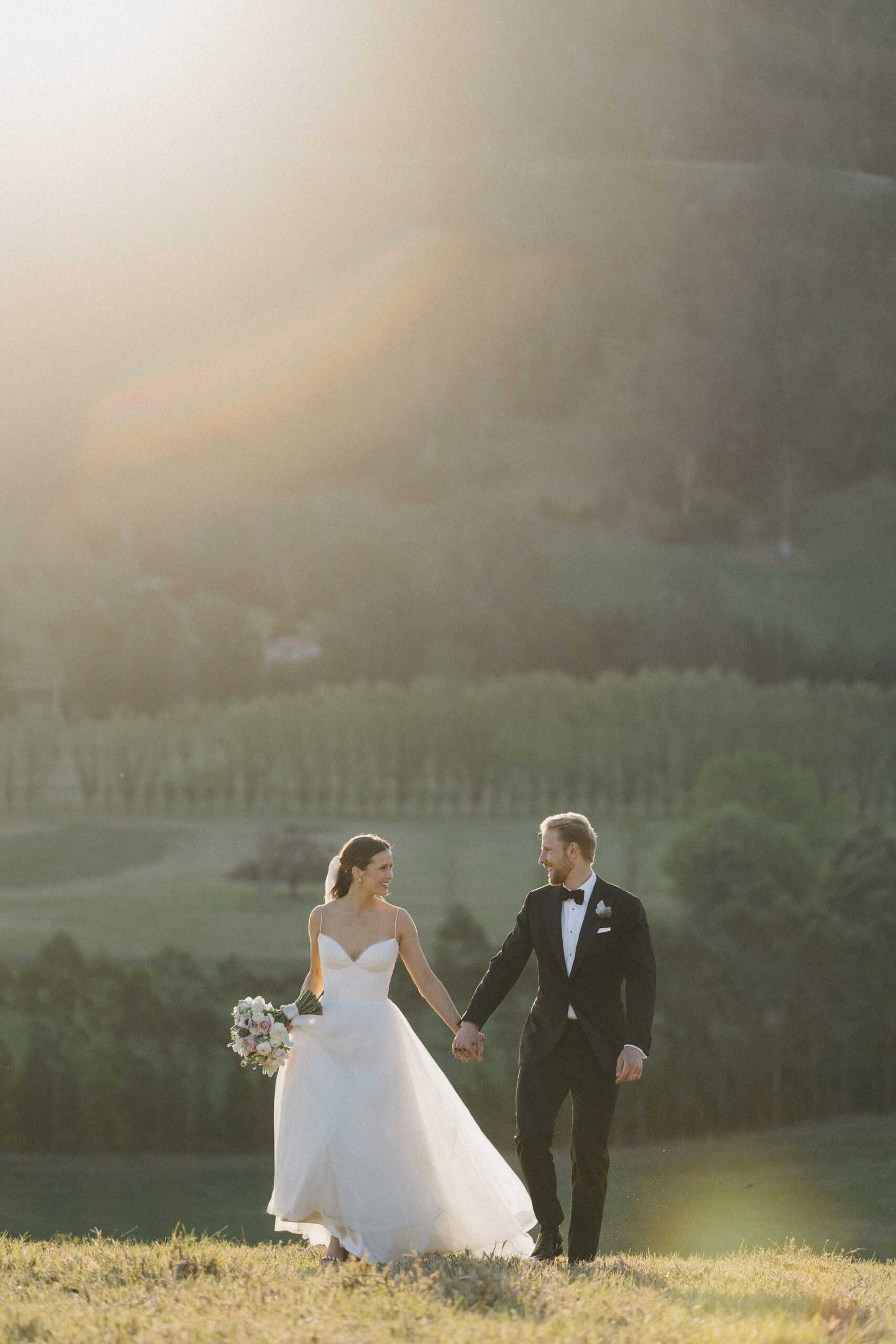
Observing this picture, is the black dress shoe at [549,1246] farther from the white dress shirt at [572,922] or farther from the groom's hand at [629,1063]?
the white dress shirt at [572,922]

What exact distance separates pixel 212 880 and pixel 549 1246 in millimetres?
40068

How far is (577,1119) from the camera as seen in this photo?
5605mm

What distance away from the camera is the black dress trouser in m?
Result: 5.52

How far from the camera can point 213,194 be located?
2152 inches

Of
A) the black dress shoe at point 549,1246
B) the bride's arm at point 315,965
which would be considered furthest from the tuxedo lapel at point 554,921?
the black dress shoe at point 549,1246

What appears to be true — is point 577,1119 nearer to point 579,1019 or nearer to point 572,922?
point 579,1019

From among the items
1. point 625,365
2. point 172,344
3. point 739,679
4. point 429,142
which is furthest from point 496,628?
point 429,142

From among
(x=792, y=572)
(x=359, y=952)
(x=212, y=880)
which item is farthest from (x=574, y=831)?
(x=792, y=572)

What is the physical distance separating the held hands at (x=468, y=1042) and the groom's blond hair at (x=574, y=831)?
88 cm

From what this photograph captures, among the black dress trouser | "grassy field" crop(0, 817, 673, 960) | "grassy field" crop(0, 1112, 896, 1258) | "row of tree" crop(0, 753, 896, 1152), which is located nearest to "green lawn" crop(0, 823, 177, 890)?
"grassy field" crop(0, 817, 673, 960)

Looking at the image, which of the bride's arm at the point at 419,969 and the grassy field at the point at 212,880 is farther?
the grassy field at the point at 212,880

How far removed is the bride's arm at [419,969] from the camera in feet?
19.4

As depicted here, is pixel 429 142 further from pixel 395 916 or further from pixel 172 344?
pixel 395 916

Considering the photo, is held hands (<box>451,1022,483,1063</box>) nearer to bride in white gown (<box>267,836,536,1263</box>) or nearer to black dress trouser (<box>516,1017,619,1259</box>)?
bride in white gown (<box>267,836,536,1263</box>)
